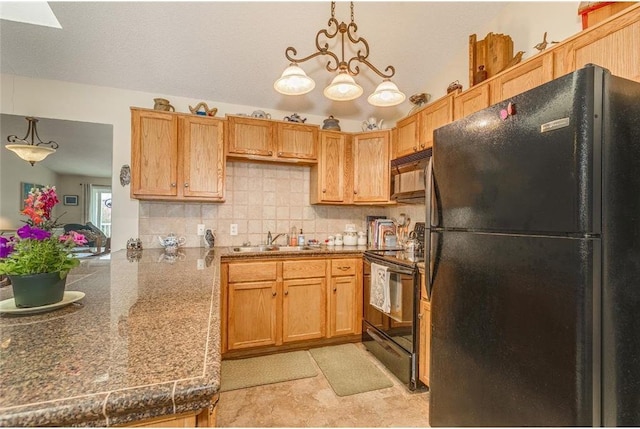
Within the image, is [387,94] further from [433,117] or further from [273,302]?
[273,302]

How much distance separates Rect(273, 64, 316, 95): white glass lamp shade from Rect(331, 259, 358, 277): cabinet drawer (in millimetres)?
1600

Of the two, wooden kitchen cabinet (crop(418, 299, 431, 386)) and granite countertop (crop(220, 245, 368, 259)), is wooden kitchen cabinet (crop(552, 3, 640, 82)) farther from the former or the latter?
granite countertop (crop(220, 245, 368, 259))

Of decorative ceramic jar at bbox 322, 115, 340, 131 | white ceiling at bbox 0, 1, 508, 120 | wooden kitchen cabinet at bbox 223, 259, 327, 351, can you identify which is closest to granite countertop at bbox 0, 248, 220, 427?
wooden kitchen cabinet at bbox 223, 259, 327, 351

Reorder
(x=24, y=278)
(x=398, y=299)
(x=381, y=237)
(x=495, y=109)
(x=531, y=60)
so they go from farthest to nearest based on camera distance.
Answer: (x=381, y=237)
(x=398, y=299)
(x=531, y=60)
(x=495, y=109)
(x=24, y=278)

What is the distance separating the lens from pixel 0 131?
7.81ft

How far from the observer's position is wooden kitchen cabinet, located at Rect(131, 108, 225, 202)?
101 inches

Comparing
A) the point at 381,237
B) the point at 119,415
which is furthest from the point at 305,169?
the point at 119,415

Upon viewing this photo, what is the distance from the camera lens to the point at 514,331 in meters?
1.09

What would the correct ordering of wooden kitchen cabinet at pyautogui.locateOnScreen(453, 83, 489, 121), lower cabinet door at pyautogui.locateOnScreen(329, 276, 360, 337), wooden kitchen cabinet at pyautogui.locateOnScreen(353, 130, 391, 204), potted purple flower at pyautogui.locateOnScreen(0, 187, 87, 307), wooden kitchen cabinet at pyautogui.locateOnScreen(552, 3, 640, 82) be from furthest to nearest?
wooden kitchen cabinet at pyautogui.locateOnScreen(353, 130, 391, 204), lower cabinet door at pyautogui.locateOnScreen(329, 276, 360, 337), wooden kitchen cabinet at pyautogui.locateOnScreen(453, 83, 489, 121), wooden kitchen cabinet at pyautogui.locateOnScreen(552, 3, 640, 82), potted purple flower at pyautogui.locateOnScreen(0, 187, 87, 307)

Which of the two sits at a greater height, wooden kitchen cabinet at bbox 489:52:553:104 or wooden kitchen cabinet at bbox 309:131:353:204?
wooden kitchen cabinet at bbox 489:52:553:104

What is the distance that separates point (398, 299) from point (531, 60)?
176 centimetres

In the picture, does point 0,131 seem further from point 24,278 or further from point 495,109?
point 495,109

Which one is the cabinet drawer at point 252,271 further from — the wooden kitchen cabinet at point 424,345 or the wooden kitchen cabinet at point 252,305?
the wooden kitchen cabinet at point 424,345

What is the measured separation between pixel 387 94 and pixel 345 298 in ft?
6.09
